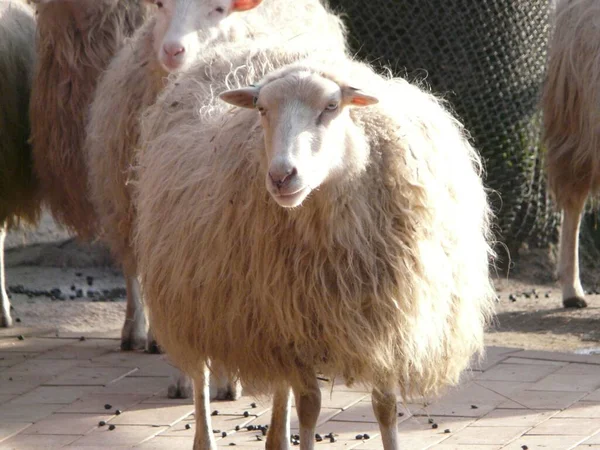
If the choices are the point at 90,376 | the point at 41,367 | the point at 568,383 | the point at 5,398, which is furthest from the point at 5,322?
the point at 568,383

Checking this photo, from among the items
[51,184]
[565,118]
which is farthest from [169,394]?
[565,118]

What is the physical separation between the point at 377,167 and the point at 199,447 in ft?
4.76

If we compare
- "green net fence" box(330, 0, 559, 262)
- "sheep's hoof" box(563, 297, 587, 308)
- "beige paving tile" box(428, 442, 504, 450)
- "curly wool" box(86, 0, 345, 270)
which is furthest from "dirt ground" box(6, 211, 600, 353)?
"beige paving tile" box(428, 442, 504, 450)

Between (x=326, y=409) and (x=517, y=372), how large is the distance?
1.02 metres

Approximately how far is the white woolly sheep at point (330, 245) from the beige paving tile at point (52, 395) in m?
1.41

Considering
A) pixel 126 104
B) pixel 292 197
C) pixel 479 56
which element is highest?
pixel 479 56

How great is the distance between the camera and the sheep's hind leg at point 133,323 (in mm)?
5918

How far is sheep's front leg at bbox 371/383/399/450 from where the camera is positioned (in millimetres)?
3795

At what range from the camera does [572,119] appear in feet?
21.0

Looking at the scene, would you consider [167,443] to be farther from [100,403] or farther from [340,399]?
[340,399]

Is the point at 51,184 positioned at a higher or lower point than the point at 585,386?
higher

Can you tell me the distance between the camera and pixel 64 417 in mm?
4824

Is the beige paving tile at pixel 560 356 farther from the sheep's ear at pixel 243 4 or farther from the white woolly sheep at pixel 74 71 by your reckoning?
the sheep's ear at pixel 243 4

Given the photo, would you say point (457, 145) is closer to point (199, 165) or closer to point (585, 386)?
point (199, 165)
